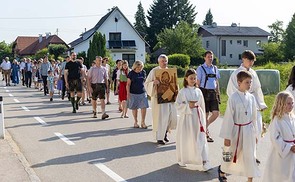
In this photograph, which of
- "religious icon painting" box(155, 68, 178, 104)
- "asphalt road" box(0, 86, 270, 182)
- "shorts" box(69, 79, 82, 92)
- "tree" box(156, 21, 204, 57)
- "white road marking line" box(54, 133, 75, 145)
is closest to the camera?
"asphalt road" box(0, 86, 270, 182)

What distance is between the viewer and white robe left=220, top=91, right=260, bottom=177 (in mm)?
7090

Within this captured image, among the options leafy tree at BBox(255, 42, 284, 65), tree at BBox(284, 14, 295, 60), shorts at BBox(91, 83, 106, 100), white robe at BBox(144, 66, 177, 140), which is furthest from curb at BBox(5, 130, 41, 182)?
leafy tree at BBox(255, 42, 284, 65)

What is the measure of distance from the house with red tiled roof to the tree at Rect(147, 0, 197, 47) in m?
17.0

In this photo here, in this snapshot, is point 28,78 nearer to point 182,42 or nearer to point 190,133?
point 190,133

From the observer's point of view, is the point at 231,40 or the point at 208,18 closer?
the point at 231,40

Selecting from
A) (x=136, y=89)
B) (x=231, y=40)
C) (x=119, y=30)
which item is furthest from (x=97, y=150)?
(x=231, y=40)

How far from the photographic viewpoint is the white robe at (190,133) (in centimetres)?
829

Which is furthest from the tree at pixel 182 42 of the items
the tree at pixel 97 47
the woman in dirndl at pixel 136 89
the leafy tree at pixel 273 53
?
the woman in dirndl at pixel 136 89

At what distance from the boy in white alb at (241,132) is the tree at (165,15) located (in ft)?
283

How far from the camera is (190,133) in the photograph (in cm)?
850

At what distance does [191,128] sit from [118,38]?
59.2 m

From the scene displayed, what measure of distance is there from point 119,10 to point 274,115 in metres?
61.2

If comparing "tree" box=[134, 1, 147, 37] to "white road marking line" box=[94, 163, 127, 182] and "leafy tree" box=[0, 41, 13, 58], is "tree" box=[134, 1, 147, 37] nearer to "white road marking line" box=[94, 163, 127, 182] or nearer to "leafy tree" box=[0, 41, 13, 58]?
"leafy tree" box=[0, 41, 13, 58]

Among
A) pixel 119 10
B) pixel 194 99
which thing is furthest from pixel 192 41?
pixel 194 99
